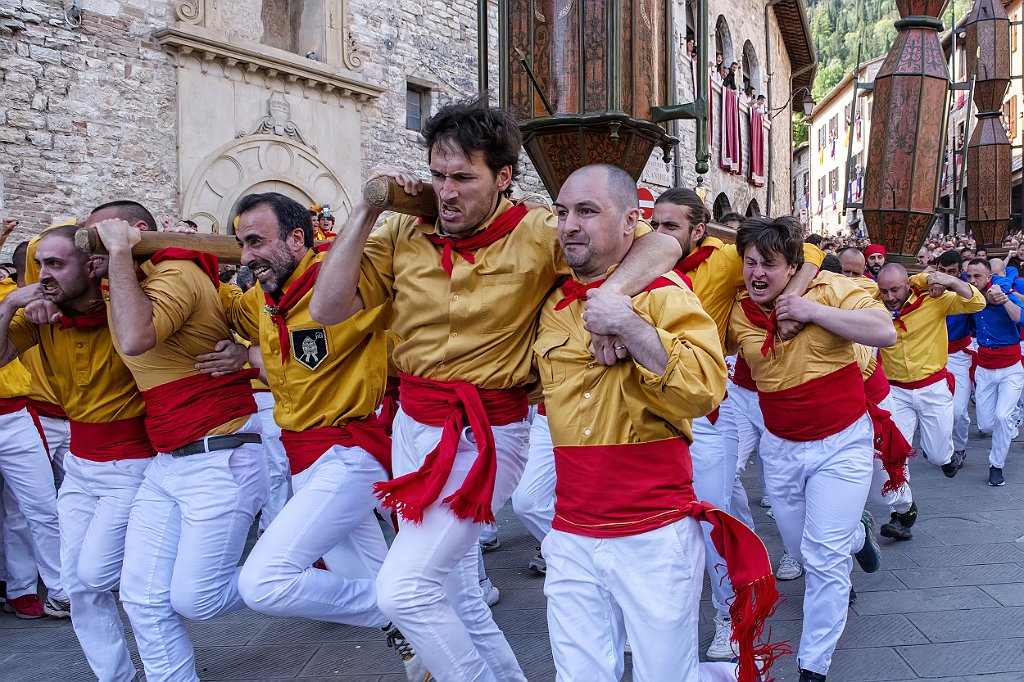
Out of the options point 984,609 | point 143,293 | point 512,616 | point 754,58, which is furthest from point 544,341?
point 754,58

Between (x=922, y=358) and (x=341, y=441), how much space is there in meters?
5.44

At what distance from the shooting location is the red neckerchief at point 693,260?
495 cm

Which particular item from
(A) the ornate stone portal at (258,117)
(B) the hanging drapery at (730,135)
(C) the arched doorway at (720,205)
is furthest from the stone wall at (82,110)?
(C) the arched doorway at (720,205)

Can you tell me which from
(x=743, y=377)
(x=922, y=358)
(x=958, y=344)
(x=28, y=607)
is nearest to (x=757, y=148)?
(x=958, y=344)

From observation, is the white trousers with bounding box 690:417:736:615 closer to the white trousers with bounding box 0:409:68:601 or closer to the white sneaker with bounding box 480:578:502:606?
the white sneaker with bounding box 480:578:502:606

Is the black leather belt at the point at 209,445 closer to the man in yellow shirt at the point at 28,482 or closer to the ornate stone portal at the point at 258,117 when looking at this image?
the man in yellow shirt at the point at 28,482

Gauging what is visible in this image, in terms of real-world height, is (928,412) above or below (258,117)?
below

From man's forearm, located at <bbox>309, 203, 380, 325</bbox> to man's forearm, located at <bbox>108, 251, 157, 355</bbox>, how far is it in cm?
80

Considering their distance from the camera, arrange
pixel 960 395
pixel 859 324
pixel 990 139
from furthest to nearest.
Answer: pixel 990 139
pixel 960 395
pixel 859 324

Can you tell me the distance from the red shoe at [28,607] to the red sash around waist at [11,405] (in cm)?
114

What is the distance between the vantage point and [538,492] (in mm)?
4867

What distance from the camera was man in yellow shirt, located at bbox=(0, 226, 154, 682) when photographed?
4027mm

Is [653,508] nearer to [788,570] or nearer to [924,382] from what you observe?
[788,570]

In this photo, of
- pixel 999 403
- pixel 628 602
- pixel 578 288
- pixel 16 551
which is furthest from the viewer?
pixel 999 403
